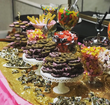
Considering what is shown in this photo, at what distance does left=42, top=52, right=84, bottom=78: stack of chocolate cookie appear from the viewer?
2.61 ft

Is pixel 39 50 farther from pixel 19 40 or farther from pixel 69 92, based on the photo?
pixel 19 40

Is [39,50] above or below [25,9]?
below

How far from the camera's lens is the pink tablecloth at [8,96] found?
81cm

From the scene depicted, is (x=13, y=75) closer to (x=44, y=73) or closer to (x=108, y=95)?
(x=44, y=73)

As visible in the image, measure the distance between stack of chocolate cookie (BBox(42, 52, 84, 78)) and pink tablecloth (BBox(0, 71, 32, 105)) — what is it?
17 centimetres

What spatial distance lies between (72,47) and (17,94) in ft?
1.35

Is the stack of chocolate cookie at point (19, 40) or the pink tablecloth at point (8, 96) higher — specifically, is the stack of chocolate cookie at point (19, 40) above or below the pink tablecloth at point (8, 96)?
above

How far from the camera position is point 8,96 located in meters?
0.86

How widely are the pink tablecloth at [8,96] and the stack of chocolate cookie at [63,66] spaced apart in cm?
17

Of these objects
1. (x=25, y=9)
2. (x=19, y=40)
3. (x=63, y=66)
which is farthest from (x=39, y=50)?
(x=25, y=9)

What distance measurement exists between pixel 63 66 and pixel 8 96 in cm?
30

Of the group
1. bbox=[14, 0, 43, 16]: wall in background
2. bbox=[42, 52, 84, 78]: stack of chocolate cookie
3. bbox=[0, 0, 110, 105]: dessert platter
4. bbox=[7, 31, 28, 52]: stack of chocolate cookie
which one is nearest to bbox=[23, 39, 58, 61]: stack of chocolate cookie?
bbox=[0, 0, 110, 105]: dessert platter

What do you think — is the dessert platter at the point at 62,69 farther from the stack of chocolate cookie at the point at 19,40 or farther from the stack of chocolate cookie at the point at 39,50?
the stack of chocolate cookie at the point at 19,40

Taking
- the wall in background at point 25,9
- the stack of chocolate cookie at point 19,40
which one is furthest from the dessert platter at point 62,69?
the wall in background at point 25,9
